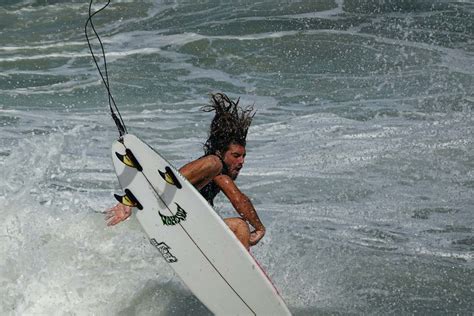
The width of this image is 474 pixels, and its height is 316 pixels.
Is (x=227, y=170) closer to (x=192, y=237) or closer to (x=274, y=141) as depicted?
(x=192, y=237)

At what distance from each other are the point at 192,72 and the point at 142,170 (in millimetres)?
7675

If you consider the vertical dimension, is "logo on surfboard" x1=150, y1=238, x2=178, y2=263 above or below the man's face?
below

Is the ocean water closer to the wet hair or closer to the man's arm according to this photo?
the man's arm

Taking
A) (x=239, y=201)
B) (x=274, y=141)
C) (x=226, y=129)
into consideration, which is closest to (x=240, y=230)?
(x=239, y=201)

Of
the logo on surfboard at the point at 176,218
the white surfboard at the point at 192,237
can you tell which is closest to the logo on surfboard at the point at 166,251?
the white surfboard at the point at 192,237

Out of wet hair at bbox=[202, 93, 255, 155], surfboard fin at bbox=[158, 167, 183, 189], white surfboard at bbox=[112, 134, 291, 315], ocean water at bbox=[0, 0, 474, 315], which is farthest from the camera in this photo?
ocean water at bbox=[0, 0, 474, 315]

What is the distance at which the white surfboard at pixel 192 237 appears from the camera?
15.6 feet

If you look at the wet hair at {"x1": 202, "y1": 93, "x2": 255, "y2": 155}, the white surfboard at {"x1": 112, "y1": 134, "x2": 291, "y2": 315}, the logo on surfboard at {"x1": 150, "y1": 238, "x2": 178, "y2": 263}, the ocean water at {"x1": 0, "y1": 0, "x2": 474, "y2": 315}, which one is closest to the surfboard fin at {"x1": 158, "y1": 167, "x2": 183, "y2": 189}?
the white surfboard at {"x1": 112, "y1": 134, "x2": 291, "y2": 315}

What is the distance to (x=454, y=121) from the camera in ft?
33.4

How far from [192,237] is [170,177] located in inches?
13.4

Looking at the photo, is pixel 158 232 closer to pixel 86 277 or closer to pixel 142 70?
pixel 86 277

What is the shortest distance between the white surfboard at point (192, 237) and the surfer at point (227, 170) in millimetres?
132

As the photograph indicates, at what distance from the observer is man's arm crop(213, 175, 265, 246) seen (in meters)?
4.92

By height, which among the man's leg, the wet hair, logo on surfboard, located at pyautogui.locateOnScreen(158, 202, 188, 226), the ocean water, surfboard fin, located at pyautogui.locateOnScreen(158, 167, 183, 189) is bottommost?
the ocean water
